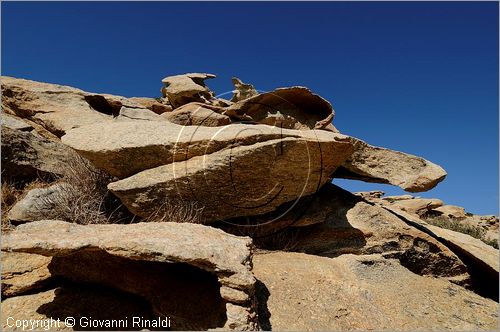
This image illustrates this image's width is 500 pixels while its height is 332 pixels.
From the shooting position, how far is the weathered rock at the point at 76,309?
413cm

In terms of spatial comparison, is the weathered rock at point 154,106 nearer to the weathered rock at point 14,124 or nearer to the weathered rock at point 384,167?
Result: the weathered rock at point 14,124

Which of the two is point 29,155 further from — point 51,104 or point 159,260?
point 159,260

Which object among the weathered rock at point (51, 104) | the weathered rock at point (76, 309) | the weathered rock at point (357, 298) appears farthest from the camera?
the weathered rock at point (51, 104)

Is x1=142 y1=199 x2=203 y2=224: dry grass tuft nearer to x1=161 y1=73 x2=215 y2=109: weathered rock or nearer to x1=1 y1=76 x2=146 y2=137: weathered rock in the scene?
x1=1 y1=76 x2=146 y2=137: weathered rock

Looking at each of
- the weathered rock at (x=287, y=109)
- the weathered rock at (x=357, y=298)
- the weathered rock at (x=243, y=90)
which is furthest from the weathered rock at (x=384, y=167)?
the weathered rock at (x=243, y=90)

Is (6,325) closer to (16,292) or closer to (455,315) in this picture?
(16,292)

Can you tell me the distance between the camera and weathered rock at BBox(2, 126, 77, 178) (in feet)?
24.2

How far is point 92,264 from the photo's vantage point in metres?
4.86

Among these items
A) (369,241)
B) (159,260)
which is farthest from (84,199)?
(369,241)

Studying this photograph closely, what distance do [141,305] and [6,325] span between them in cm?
Answer: 144

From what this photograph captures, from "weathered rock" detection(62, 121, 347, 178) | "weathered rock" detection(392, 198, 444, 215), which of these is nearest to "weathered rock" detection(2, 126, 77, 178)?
"weathered rock" detection(62, 121, 347, 178)

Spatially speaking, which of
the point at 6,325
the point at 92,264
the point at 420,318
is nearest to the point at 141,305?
the point at 92,264

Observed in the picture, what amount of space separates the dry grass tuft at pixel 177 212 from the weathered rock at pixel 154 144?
0.78 metres

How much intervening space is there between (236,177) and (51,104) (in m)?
6.41
